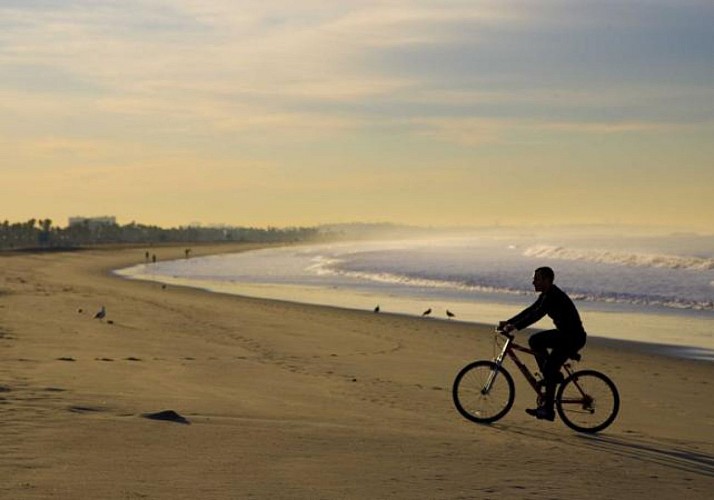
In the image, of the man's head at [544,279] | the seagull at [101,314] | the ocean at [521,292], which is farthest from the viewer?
the ocean at [521,292]

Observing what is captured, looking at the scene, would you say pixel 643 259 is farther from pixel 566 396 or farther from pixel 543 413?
pixel 543 413

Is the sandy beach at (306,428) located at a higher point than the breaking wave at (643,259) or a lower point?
lower

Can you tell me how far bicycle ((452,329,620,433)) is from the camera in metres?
12.0

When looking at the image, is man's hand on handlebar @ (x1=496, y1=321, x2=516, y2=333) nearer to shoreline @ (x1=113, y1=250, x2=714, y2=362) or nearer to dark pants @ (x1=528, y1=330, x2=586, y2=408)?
dark pants @ (x1=528, y1=330, x2=586, y2=408)

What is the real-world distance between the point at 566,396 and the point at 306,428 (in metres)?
3.38

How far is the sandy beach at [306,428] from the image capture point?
8.52 meters

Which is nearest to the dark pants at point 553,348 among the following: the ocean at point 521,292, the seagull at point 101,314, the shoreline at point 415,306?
the shoreline at point 415,306

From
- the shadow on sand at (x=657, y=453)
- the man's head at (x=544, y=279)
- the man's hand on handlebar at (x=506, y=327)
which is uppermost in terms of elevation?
the man's head at (x=544, y=279)

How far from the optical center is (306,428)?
11.0 meters

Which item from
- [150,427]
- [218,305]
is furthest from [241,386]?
[218,305]

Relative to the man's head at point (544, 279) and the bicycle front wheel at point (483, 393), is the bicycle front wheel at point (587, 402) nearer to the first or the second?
the bicycle front wheel at point (483, 393)

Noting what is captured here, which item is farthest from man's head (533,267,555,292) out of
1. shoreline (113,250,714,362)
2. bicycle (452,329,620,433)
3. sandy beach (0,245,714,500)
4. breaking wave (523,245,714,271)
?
breaking wave (523,245,714,271)

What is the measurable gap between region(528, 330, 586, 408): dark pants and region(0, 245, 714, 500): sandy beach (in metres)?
0.63

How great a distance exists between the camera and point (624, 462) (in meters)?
10.0
